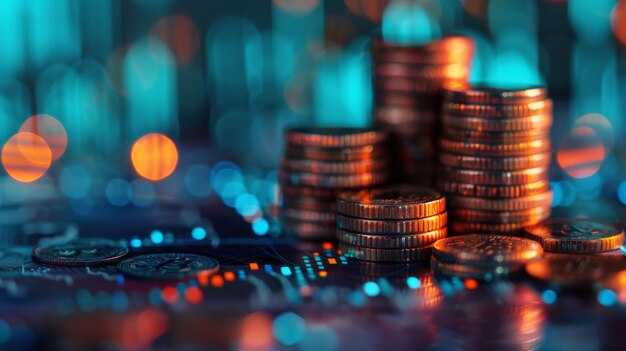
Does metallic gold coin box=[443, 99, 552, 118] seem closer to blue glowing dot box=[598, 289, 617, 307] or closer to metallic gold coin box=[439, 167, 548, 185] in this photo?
metallic gold coin box=[439, 167, 548, 185]

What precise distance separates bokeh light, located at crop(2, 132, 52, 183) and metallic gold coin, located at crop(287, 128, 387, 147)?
1030 mm

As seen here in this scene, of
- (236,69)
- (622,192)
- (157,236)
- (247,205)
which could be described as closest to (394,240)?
(157,236)

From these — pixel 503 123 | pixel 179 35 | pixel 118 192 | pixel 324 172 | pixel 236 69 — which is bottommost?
pixel 118 192

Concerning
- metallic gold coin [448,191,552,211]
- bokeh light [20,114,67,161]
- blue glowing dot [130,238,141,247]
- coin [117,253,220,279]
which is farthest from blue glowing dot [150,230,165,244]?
bokeh light [20,114,67,161]

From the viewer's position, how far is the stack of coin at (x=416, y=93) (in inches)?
101

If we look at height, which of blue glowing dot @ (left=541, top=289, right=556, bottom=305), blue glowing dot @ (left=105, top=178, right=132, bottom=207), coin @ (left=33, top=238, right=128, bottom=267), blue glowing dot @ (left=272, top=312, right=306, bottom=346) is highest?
blue glowing dot @ (left=105, top=178, right=132, bottom=207)

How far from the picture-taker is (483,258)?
2.08 m

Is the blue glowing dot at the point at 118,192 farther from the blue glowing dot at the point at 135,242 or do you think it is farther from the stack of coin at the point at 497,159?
the stack of coin at the point at 497,159

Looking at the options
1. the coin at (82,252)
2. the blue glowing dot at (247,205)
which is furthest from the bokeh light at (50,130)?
the coin at (82,252)

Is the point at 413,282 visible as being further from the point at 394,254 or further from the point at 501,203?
the point at 501,203

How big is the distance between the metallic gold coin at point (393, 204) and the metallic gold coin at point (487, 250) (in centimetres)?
8

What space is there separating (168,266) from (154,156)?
1.23 m

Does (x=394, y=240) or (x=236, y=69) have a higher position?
(x=236, y=69)

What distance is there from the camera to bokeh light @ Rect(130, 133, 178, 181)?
10.5 feet
